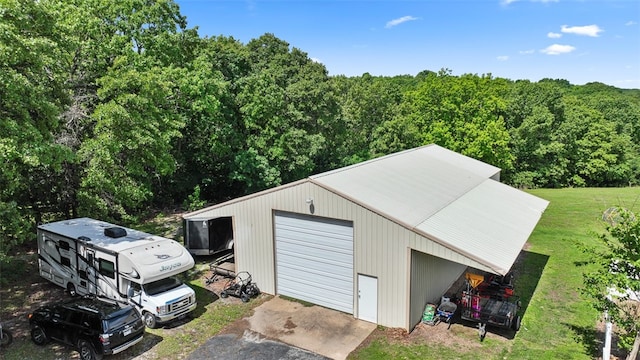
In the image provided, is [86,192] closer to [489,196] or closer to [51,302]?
[51,302]

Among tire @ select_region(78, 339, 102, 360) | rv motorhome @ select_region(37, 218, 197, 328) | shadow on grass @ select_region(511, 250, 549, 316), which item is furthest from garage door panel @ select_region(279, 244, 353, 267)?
tire @ select_region(78, 339, 102, 360)

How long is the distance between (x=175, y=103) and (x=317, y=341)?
1927 centimetres

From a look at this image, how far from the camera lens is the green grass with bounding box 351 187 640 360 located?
11.1 metres

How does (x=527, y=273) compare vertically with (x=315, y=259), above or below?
below

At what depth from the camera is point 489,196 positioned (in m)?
19.1

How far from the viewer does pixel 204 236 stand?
19016mm

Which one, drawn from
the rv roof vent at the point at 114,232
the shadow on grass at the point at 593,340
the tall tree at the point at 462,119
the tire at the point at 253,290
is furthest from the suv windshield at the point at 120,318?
the tall tree at the point at 462,119

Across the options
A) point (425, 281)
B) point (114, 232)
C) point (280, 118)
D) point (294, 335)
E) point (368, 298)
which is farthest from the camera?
point (280, 118)

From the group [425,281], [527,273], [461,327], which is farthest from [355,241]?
[527,273]

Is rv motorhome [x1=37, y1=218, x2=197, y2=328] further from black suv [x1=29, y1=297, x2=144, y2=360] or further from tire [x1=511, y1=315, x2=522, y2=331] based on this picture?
tire [x1=511, y1=315, x2=522, y2=331]

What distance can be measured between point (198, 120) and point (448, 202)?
786 inches

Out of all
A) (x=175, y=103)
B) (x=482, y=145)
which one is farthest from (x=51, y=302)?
(x=482, y=145)

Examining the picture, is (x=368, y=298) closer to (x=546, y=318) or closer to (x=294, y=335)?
(x=294, y=335)

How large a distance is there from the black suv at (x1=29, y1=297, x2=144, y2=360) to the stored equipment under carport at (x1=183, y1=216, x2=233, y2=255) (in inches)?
296
